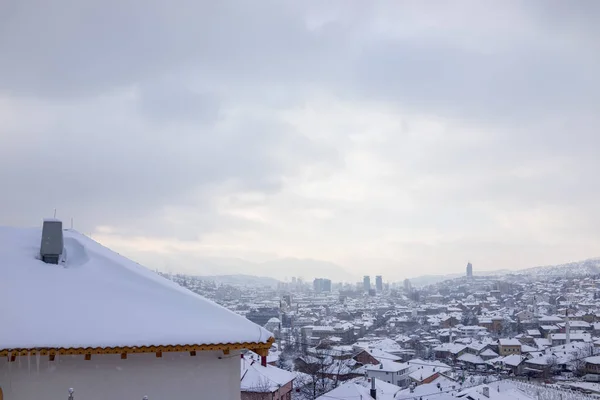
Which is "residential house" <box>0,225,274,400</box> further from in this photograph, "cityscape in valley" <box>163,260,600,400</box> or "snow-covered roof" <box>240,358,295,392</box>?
"snow-covered roof" <box>240,358,295,392</box>

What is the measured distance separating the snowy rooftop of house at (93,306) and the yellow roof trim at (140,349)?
1.3 inches

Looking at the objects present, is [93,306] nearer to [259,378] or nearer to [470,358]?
[259,378]

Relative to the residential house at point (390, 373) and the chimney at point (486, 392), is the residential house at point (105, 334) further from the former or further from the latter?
the residential house at point (390, 373)

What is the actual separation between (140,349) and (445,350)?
66.8m

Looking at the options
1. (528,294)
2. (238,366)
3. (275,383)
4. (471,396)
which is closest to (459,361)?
(471,396)

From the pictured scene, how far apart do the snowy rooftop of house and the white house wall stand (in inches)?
14.5

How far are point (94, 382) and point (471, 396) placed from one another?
30.2 m

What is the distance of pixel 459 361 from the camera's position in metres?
61.8

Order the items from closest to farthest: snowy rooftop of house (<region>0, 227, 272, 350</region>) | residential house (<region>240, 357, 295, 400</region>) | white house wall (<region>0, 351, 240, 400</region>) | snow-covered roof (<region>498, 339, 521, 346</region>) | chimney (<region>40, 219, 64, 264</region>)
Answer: snowy rooftop of house (<region>0, 227, 272, 350</region>) → white house wall (<region>0, 351, 240, 400</region>) → chimney (<region>40, 219, 64, 264</region>) → residential house (<region>240, 357, 295, 400</region>) → snow-covered roof (<region>498, 339, 521, 346</region>)

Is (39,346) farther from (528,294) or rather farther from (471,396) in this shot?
(528,294)

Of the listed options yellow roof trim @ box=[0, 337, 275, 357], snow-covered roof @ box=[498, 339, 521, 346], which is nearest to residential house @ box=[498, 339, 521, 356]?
snow-covered roof @ box=[498, 339, 521, 346]

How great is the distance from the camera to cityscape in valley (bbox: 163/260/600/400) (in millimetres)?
35781

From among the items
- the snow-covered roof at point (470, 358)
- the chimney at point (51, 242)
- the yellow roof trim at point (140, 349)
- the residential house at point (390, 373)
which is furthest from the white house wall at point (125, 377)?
the snow-covered roof at point (470, 358)

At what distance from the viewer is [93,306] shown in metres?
5.12
